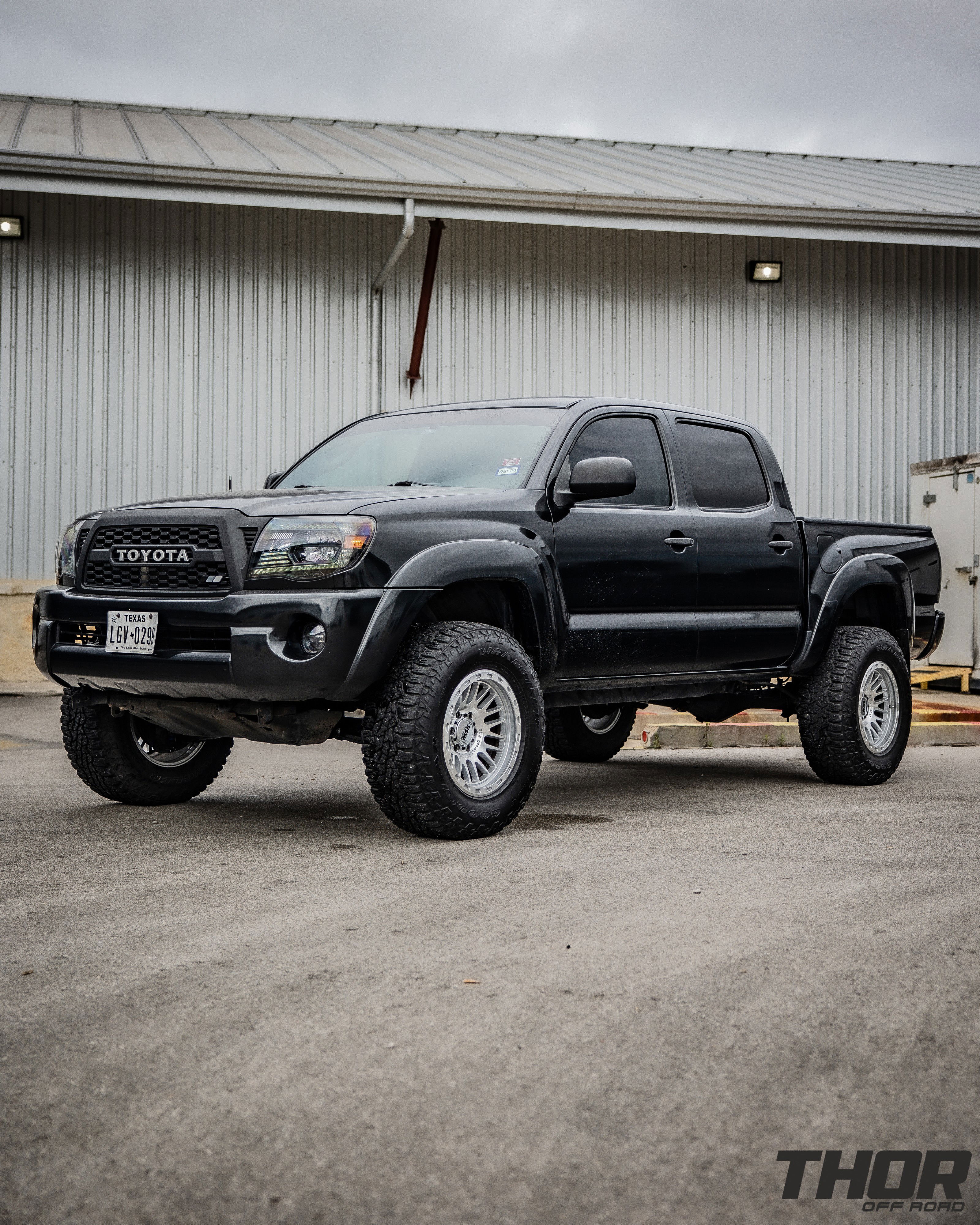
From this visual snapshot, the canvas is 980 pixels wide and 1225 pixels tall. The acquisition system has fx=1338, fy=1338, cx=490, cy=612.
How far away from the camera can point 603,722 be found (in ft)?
28.0

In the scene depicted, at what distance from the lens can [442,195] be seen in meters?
12.9

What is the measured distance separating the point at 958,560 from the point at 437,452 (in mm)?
9170

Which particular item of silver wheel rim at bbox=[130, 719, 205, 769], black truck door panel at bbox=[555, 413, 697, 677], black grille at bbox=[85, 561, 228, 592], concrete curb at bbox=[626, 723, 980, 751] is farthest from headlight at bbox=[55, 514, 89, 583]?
concrete curb at bbox=[626, 723, 980, 751]

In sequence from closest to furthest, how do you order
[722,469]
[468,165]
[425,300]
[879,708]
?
[722,469] → [879,708] → [425,300] → [468,165]

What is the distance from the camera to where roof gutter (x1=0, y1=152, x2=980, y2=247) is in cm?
1218

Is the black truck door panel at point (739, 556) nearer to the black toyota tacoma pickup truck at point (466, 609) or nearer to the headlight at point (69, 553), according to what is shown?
the black toyota tacoma pickup truck at point (466, 609)

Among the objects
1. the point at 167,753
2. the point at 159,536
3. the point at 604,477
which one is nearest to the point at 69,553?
the point at 159,536

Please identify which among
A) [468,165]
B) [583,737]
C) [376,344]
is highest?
Answer: [468,165]

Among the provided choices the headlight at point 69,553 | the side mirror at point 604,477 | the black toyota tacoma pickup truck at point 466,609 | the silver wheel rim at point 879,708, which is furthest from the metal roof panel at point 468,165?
the side mirror at point 604,477

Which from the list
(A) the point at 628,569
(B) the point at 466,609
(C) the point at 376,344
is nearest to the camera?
(B) the point at 466,609

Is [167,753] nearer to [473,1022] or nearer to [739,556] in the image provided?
[739,556]

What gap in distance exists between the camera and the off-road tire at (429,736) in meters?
5.06

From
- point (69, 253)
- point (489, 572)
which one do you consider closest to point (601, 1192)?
point (489, 572)

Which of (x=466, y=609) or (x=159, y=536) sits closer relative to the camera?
(x=159, y=536)
